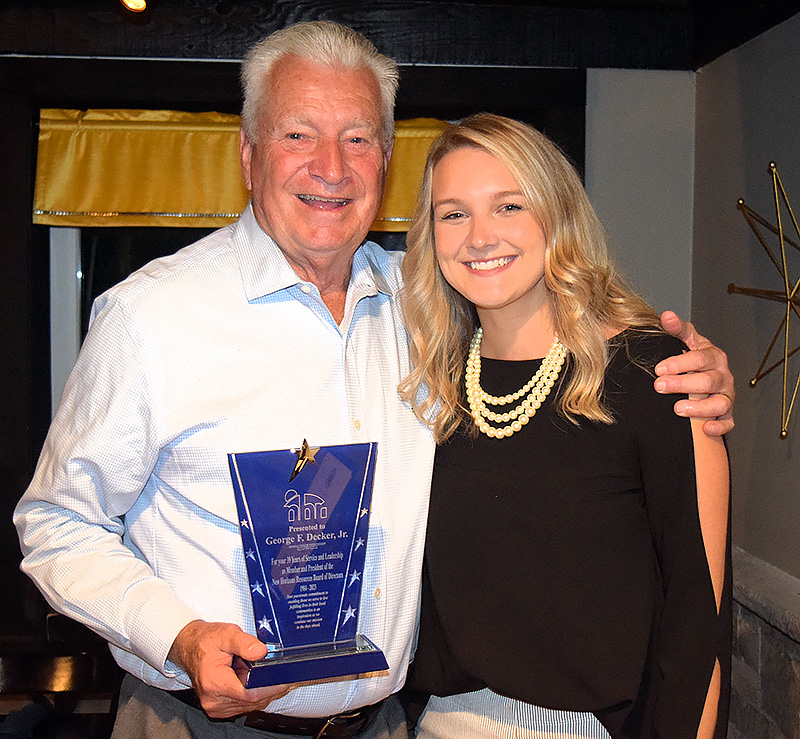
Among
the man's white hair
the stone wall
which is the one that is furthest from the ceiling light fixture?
the stone wall

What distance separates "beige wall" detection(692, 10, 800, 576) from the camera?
249 cm

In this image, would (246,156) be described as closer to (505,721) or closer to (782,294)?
(505,721)

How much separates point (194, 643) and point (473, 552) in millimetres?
487

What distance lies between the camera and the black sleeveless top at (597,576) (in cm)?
129

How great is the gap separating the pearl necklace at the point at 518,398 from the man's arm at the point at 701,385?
0.63 feet

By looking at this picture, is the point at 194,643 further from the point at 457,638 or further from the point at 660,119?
the point at 660,119

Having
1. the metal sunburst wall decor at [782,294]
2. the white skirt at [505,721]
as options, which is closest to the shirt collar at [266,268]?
the white skirt at [505,721]

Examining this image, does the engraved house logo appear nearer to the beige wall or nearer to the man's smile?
the man's smile

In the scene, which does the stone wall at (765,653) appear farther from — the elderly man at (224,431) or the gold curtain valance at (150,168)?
the gold curtain valance at (150,168)

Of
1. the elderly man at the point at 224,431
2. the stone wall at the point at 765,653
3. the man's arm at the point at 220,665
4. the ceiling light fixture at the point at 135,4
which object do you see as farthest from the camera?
the ceiling light fixture at the point at 135,4

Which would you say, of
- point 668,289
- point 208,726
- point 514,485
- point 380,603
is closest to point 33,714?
point 208,726

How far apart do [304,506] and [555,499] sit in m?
0.45

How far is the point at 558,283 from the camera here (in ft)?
4.88

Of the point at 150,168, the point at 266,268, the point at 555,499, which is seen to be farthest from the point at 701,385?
the point at 150,168
